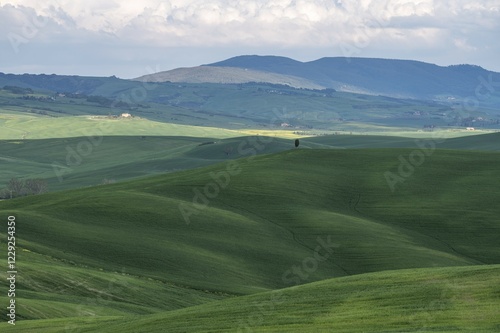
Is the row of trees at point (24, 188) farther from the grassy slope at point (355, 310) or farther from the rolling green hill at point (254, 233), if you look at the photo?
the grassy slope at point (355, 310)

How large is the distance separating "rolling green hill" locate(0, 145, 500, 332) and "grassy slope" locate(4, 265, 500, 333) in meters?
0.19

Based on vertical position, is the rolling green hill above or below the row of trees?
above

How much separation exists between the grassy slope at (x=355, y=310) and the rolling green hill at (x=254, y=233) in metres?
0.19

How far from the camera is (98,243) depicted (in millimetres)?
72750

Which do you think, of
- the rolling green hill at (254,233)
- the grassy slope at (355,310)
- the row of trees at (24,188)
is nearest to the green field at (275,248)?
the grassy slope at (355,310)

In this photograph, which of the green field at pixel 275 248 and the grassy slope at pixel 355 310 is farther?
the green field at pixel 275 248

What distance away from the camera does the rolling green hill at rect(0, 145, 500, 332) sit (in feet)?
166

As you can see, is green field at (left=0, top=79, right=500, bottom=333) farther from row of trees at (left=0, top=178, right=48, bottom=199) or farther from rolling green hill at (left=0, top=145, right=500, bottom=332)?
row of trees at (left=0, top=178, right=48, bottom=199)

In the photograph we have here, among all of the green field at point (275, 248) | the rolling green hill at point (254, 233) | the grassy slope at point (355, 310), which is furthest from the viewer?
the rolling green hill at point (254, 233)

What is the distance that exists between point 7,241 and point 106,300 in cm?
1719

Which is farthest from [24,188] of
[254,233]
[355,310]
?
[355,310]

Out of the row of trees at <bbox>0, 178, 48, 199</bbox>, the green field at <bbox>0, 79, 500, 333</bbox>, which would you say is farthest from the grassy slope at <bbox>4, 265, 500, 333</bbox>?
the row of trees at <bbox>0, 178, 48, 199</bbox>

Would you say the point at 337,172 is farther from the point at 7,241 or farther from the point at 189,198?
the point at 7,241

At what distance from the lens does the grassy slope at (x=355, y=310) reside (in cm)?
3234
